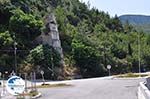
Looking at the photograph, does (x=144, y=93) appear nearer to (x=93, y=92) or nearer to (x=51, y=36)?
(x=93, y=92)

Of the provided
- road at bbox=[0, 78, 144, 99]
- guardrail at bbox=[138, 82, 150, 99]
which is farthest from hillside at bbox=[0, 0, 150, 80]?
guardrail at bbox=[138, 82, 150, 99]

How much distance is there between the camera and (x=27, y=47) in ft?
300

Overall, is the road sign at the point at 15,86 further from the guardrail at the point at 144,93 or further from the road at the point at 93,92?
the road at the point at 93,92

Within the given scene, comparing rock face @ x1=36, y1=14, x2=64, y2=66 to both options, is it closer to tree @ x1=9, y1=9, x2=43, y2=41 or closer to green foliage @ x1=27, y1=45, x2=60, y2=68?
tree @ x1=9, y1=9, x2=43, y2=41

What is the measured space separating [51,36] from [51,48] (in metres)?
5.27

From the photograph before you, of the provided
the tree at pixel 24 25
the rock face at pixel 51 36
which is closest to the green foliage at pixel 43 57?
the rock face at pixel 51 36

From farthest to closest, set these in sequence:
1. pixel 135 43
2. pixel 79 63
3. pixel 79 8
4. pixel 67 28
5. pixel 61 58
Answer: pixel 79 8
pixel 135 43
pixel 67 28
pixel 79 63
pixel 61 58

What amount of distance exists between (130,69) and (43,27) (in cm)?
2768

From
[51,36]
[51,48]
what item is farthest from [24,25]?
[51,48]

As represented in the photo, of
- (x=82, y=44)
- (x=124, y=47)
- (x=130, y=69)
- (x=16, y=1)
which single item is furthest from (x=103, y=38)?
(x=16, y=1)

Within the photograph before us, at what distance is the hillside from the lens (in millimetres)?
85438

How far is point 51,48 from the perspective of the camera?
292 feet

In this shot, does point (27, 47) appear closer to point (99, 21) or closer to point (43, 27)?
point (43, 27)

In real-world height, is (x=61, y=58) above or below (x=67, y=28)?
below
